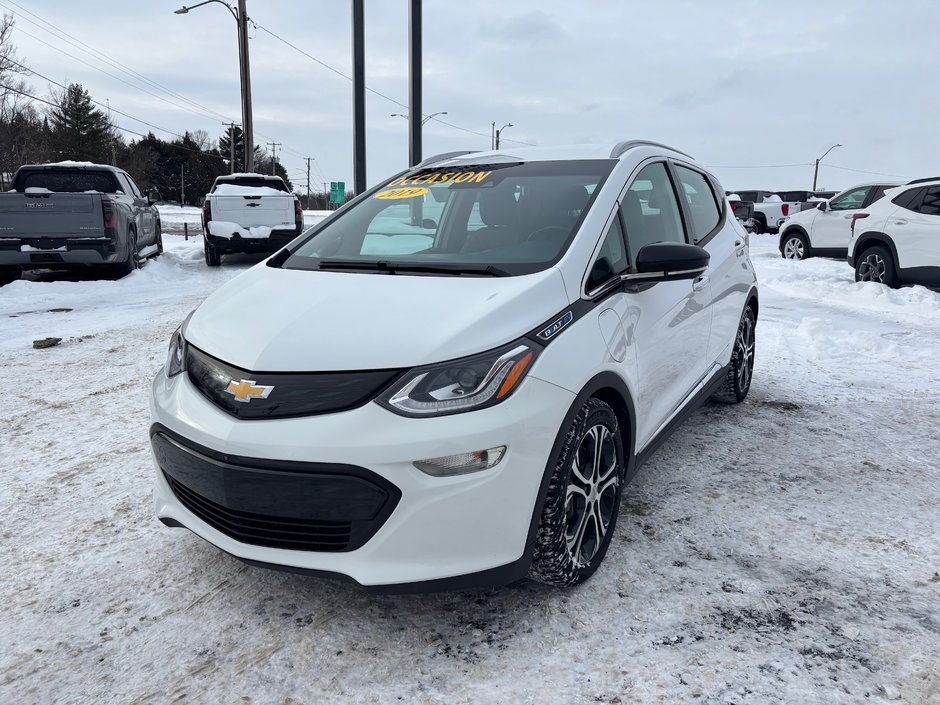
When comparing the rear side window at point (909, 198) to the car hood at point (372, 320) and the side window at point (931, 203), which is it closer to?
the side window at point (931, 203)

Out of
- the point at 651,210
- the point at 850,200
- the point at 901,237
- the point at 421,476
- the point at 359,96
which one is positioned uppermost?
the point at 359,96

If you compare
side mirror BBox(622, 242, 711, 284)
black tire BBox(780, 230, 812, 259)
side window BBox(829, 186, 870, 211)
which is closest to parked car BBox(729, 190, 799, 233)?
black tire BBox(780, 230, 812, 259)

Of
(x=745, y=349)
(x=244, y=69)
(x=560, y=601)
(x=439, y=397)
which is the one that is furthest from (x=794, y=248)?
(x=244, y=69)

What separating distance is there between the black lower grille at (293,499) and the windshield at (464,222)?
1051 mm

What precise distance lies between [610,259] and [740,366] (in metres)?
2.49

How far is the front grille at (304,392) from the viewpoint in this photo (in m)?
2.22

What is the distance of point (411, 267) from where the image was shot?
9.85 feet

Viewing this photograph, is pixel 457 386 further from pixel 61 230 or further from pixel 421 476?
pixel 61 230

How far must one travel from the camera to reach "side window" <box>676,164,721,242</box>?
13.7 ft

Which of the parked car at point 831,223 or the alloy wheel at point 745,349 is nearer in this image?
the alloy wheel at point 745,349

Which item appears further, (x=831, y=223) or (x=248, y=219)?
(x=831, y=223)

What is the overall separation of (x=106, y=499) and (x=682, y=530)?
2.78 metres

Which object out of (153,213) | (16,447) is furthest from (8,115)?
(16,447)

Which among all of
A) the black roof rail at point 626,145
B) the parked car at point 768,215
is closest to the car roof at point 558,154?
the black roof rail at point 626,145
